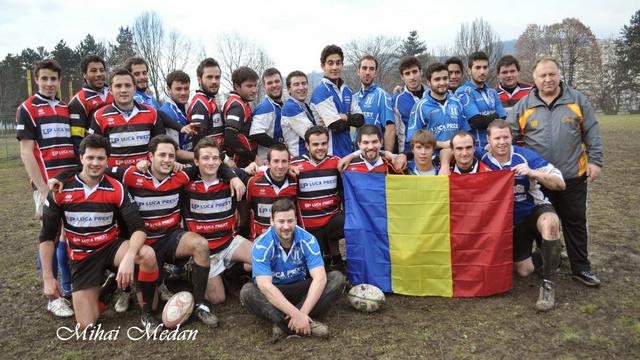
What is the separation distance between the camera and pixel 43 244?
4.56 metres

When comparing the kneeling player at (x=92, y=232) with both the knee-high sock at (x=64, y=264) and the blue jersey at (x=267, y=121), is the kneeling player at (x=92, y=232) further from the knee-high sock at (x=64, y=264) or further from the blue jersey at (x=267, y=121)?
the blue jersey at (x=267, y=121)

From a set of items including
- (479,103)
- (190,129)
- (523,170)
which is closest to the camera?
(523,170)

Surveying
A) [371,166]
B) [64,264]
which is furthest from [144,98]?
[371,166]

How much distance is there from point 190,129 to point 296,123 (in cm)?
145

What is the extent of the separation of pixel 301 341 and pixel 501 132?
10.7 feet

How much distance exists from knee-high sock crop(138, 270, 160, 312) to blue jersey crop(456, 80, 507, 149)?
179 inches

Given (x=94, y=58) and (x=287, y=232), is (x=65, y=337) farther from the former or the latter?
(x=94, y=58)

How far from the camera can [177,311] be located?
457 centimetres

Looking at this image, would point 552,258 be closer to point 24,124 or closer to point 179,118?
point 179,118

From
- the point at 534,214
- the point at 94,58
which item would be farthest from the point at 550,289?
the point at 94,58

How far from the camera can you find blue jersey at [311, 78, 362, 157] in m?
6.02

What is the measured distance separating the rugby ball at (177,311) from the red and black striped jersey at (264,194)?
122 cm

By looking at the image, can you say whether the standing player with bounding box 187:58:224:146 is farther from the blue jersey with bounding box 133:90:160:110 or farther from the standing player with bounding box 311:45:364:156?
the standing player with bounding box 311:45:364:156

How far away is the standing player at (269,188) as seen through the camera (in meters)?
5.37
